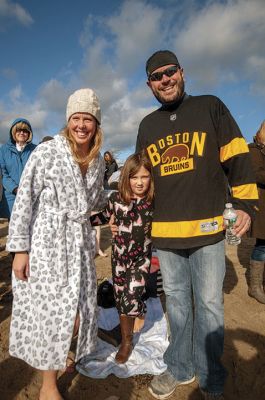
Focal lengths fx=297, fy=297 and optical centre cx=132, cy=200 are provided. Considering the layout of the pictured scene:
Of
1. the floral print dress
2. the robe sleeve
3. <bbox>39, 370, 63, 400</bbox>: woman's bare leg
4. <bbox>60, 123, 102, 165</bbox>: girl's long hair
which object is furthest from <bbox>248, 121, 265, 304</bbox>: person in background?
<bbox>39, 370, 63, 400</bbox>: woman's bare leg

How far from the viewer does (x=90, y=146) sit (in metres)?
2.69

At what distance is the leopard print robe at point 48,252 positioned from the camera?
231 centimetres

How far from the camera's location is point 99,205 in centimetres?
302

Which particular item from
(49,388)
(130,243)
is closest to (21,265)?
(49,388)

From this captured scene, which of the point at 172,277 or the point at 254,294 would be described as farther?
the point at 254,294

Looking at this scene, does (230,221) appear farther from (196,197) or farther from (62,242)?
(62,242)

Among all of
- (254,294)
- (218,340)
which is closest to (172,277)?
(218,340)

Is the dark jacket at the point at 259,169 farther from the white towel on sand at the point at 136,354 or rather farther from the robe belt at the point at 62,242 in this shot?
the robe belt at the point at 62,242

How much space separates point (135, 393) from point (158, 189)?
6.29 ft

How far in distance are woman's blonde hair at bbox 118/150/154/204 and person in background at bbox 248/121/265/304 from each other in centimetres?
193

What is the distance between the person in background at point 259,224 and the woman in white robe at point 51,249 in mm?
2747

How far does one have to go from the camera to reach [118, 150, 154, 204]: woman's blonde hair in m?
2.93

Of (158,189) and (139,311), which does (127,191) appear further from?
(139,311)

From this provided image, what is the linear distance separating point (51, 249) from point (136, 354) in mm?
Result: 1792
